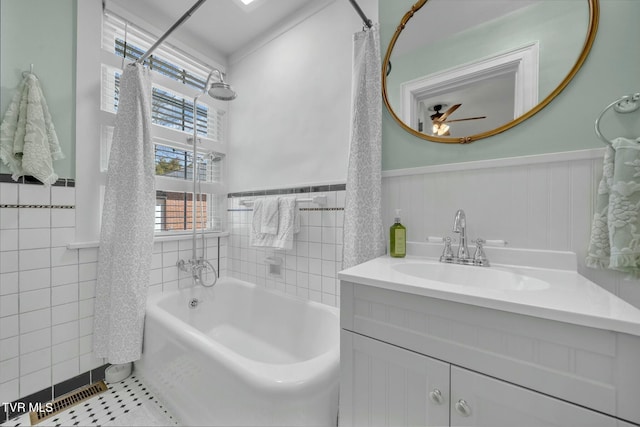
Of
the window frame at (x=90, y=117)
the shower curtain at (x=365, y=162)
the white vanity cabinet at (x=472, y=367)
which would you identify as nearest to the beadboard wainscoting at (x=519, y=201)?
the shower curtain at (x=365, y=162)

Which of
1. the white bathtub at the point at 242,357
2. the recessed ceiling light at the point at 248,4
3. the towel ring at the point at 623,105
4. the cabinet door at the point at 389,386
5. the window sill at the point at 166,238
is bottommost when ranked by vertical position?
the white bathtub at the point at 242,357

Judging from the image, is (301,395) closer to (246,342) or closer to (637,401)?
(637,401)

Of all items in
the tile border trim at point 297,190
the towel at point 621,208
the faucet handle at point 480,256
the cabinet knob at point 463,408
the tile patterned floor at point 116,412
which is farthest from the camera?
the tile border trim at point 297,190

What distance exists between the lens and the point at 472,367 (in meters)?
0.63

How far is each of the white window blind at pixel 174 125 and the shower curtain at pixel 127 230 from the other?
25 centimetres

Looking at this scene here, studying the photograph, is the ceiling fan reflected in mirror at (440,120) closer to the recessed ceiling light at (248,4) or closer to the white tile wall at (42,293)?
the recessed ceiling light at (248,4)

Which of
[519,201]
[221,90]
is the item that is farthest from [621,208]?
[221,90]

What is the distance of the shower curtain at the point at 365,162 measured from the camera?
48.6 inches

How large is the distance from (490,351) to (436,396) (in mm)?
194

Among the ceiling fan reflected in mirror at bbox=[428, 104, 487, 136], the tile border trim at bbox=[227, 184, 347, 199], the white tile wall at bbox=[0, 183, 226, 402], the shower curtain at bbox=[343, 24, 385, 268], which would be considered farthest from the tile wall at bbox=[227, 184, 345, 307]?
the white tile wall at bbox=[0, 183, 226, 402]

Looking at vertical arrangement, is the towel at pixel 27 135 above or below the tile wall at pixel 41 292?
above

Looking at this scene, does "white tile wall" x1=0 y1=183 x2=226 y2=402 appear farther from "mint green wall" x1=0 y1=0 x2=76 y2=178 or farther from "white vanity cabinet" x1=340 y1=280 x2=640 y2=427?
"white vanity cabinet" x1=340 y1=280 x2=640 y2=427

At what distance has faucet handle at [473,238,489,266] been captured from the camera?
100 cm

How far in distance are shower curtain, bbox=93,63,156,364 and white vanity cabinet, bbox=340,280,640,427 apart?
134 cm
